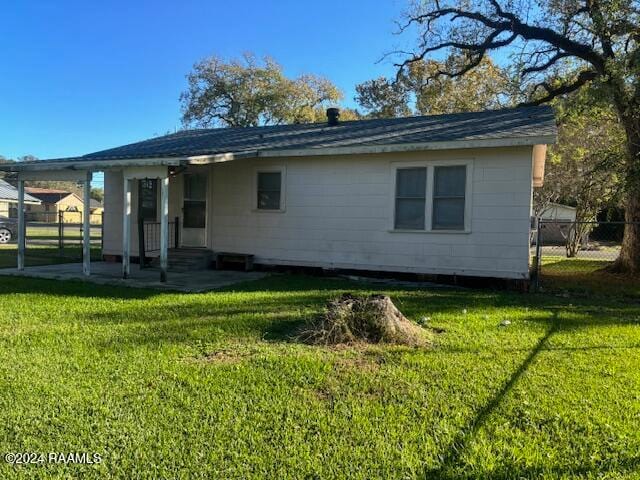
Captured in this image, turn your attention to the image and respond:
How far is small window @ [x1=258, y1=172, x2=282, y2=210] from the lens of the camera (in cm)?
1080

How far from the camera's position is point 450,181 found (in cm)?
923

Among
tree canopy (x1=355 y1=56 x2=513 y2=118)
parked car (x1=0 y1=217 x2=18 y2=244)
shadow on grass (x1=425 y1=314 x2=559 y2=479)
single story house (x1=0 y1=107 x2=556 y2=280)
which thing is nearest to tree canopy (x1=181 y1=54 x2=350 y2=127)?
tree canopy (x1=355 y1=56 x2=513 y2=118)

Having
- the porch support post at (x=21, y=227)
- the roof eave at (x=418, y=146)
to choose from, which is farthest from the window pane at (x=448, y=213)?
the porch support post at (x=21, y=227)

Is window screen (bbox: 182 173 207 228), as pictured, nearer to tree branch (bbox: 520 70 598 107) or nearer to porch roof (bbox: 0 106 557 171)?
porch roof (bbox: 0 106 557 171)

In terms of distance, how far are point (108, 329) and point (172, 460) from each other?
3.11 m

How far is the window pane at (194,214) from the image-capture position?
11.7 metres

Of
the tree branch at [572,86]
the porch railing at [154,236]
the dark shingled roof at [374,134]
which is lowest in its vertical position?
the porch railing at [154,236]

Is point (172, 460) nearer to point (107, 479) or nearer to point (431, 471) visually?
point (107, 479)

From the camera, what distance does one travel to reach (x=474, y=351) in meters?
4.72

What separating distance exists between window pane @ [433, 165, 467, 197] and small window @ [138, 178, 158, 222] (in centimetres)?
687

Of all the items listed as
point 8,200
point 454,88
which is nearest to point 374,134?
point 454,88

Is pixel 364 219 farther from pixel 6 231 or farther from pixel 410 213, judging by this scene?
pixel 6 231

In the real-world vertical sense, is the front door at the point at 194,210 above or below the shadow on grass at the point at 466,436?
above

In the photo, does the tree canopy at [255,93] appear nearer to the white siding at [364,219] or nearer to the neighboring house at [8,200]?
the neighboring house at [8,200]
